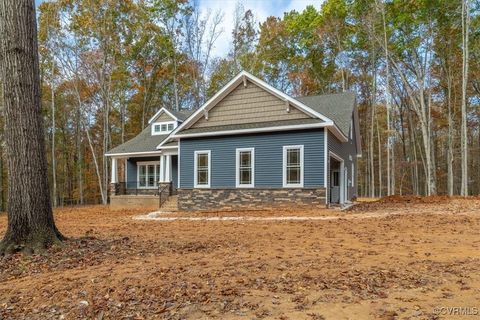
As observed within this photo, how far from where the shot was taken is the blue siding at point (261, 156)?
1306cm


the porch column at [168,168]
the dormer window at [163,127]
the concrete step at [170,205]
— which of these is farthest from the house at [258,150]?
the dormer window at [163,127]

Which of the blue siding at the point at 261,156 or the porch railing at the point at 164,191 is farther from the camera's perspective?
the porch railing at the point at 164,191

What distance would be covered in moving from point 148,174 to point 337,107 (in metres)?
11.9

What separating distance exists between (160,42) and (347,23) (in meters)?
15.3

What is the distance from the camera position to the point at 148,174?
2119cm

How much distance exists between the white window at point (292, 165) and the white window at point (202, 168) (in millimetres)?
3533

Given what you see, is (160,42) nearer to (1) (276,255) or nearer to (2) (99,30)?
(2) (99,30)

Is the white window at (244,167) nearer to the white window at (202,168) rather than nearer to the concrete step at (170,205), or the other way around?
the white window at (202,168)

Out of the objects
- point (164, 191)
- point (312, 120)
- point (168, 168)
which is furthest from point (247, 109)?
point (164, 191)

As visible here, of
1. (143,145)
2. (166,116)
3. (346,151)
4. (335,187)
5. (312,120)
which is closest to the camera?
(312,120)

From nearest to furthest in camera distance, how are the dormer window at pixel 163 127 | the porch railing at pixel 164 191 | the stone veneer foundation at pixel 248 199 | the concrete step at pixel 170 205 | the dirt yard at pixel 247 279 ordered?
the dirt yard at pixel 247 279 < the stone veneer foundation at pixel 248 199 < the concrete step at pixel 170 205 < the porch railing at pixel 164 191 < the dormer window at pixel 163 127

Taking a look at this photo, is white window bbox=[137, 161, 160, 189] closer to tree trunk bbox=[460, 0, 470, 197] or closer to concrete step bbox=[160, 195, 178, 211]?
concrete step bbox=[160, 195, 178, 211]

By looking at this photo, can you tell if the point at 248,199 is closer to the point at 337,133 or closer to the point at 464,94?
the point at 337,133

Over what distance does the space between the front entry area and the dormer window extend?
32.9 ft
